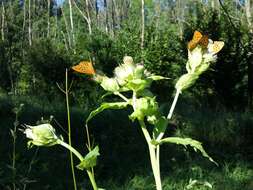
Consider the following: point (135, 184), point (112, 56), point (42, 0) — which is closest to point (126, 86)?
point (135, 184)

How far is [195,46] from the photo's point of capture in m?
0.76

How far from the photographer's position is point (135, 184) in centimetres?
578

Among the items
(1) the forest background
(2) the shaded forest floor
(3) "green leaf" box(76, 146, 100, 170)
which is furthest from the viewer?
(1) the forest background

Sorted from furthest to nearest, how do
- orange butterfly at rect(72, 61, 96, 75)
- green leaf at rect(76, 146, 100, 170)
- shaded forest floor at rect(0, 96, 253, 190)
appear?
shaded forest floor at rect(0, 96, 253, 190)
green leaf at rect(76, 146, 100, 170)
orange butterfly at rect(72, 61, 96, 75)

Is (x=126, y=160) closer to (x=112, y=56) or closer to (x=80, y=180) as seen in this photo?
(x=80, y=180)

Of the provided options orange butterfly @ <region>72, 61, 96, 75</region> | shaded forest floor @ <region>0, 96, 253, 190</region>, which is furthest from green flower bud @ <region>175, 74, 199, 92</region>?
shaded forest floor @ <region>0, 96, 253, 190</region>

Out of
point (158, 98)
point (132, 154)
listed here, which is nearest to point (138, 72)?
point (132, 154)

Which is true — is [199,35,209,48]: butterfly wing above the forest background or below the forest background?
above

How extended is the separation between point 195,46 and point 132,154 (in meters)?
6.72

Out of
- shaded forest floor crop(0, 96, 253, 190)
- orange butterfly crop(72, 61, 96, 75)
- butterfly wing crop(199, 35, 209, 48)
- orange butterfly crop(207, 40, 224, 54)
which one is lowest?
Answer: shaded forest floor crop(0, 96, 253, 190)

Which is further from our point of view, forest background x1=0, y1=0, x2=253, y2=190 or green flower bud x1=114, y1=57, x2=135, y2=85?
forest background x1=0, y1=0, x2=253, y2=190

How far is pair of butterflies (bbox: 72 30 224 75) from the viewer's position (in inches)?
28.4

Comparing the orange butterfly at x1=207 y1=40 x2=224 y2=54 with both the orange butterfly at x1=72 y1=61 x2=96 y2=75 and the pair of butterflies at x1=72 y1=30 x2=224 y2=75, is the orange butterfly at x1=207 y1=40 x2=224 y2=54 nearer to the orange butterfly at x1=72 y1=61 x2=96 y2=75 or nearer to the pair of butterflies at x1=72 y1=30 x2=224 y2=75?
the pair of butterflies at x1=72 y1=30 x2=224 y2=75

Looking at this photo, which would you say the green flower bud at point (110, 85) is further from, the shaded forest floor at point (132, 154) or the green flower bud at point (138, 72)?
the shaded forest floor at point (132, 154)
